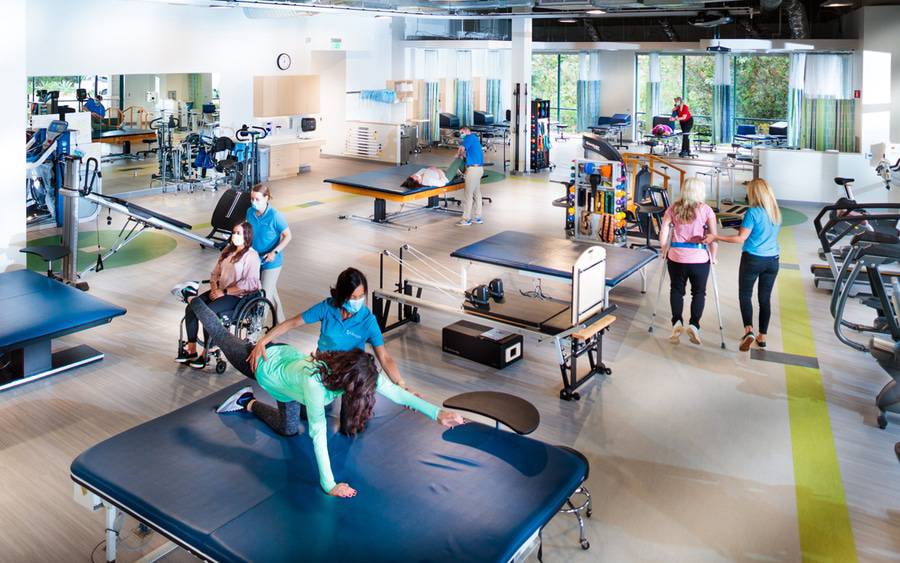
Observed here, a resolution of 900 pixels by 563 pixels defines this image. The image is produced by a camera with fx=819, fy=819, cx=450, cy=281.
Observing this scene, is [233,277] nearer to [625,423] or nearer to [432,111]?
[625,423]

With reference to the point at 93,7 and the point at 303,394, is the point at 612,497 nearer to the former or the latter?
the point at 303,394

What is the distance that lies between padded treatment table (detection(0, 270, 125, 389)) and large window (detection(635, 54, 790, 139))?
18.2 metres

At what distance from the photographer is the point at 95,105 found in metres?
12.9

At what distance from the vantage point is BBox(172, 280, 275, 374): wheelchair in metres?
5.93

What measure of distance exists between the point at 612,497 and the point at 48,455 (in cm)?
327

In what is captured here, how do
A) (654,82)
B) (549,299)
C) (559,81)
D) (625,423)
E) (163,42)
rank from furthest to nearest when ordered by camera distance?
(559,81) → (654,82) → (163,42) → (549,299) → (625,423)

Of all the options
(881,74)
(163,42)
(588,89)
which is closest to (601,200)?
(881,74)

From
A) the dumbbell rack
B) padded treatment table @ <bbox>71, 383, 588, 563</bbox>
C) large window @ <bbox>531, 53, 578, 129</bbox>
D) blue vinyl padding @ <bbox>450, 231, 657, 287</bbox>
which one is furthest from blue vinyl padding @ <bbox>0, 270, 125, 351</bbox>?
large window @ <bbox>531, 53, 578, 129</bbox>

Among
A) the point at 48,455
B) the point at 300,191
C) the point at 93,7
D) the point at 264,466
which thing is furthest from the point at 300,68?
the point at 264,466

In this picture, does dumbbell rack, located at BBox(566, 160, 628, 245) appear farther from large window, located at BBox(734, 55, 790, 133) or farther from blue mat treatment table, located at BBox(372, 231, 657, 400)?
large window, located at BBox(734, 55, 790, 133)

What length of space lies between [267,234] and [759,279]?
12.9 feet

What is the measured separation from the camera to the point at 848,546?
3.96 meters

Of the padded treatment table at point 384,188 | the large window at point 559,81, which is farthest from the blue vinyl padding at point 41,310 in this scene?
the large window at point 559,81

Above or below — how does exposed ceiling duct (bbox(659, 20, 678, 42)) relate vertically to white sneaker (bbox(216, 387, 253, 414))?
above
